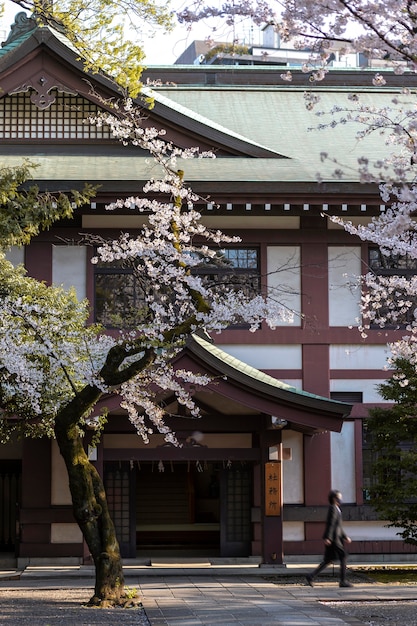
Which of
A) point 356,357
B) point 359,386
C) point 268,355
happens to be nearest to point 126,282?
point 268,355

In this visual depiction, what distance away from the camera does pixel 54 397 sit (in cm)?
1576

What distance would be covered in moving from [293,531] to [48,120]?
9.40m

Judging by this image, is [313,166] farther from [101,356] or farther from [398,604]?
[398,604]

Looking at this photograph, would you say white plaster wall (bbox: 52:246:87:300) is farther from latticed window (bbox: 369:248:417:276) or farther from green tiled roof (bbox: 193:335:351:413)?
latticed window (bbox: 369:248:417:276)

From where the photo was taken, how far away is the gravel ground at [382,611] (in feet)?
42.3

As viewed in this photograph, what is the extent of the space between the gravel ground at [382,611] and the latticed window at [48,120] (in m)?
11.1

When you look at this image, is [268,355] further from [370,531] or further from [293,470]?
[370,531]

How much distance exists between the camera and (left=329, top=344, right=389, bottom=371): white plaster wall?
21.0 meters

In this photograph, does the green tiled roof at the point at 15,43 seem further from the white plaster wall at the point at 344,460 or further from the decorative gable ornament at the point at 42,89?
the white plaster wall at the point at 344,460

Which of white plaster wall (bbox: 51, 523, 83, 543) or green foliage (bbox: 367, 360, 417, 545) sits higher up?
green foliage (bbox: 367, 360, 417, 545)

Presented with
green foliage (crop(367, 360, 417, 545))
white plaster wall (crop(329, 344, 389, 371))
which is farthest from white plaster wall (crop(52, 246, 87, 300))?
green foliage (crop(367, 360, 417, 545))

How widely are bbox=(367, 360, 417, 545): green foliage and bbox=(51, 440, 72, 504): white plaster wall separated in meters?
5.75

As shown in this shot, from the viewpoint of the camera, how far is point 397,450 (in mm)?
18484

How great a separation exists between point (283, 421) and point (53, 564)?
16.6ft
